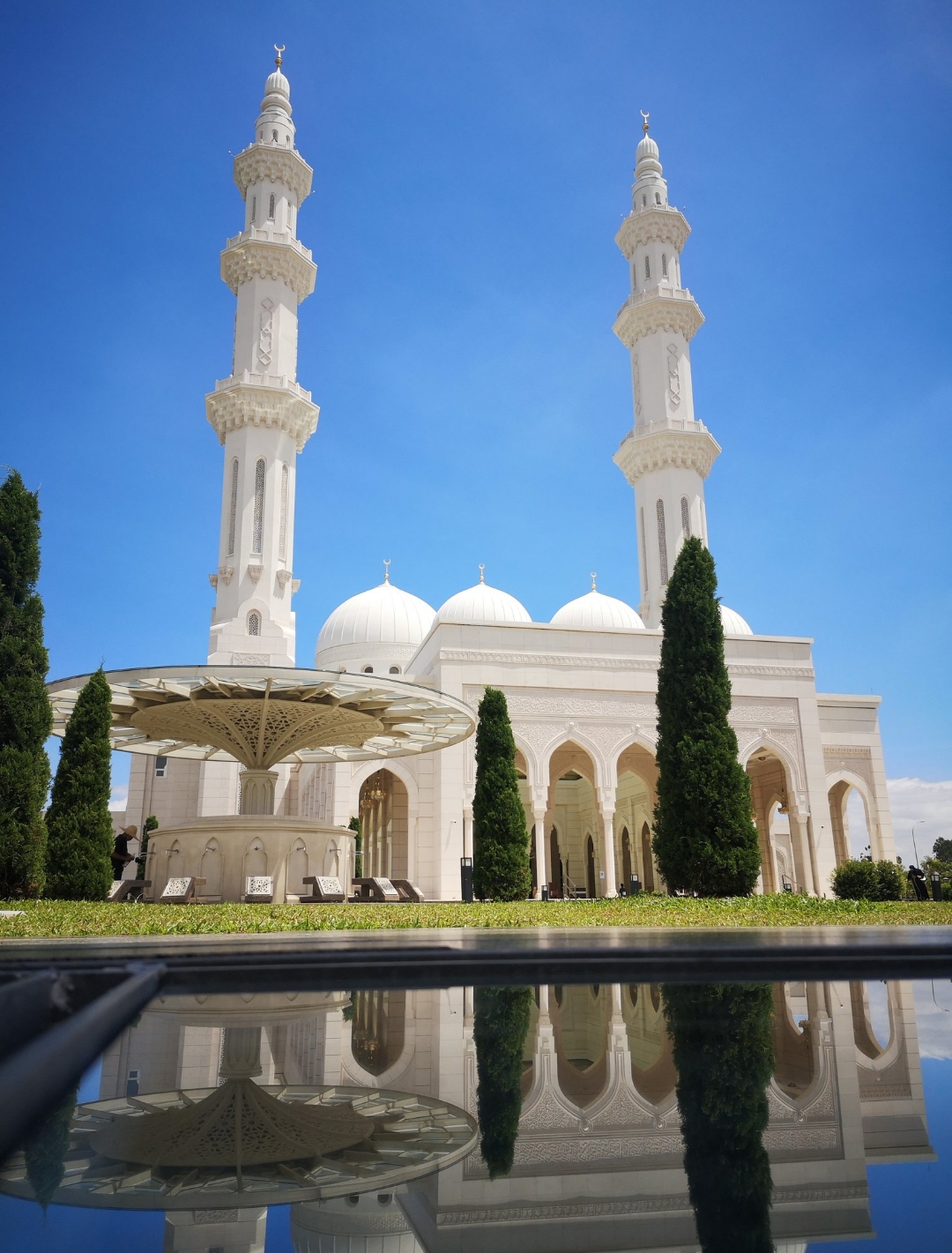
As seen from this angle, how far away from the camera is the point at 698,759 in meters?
14.1

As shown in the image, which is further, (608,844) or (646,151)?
(646,151)

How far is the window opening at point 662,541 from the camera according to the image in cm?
2545

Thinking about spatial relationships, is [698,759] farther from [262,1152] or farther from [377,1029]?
[262,1152]

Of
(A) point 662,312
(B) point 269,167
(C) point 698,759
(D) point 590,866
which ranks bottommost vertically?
(D) point 590,866

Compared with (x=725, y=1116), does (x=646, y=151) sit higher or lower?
higher

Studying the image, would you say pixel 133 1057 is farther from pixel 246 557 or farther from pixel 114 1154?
pixel 246 557

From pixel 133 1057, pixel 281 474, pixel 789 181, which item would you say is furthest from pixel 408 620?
pixel 133 1057

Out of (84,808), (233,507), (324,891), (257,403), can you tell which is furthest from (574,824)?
(84,808)

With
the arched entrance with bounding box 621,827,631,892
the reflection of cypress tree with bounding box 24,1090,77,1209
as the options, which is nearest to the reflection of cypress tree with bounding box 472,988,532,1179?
the reflection of cypress tree with bounding box 24,1090,77,1209

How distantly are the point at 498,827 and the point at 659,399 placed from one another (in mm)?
15258

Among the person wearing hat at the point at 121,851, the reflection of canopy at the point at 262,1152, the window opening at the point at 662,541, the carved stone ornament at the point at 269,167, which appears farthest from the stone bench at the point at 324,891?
the carved stone ornament at the point at 269,167

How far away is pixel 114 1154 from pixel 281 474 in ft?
76.7

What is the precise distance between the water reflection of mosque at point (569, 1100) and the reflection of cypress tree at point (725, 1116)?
0.10 feet

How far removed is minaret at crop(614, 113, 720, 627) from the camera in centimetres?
2556
